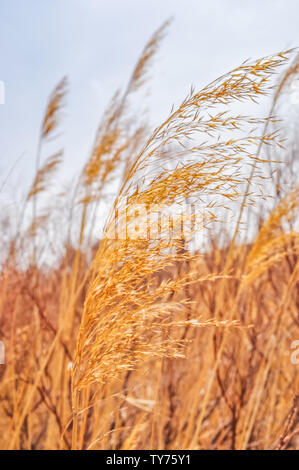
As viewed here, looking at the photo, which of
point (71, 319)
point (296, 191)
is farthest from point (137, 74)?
point (71, 319)

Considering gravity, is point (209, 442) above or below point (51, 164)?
below

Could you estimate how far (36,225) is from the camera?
74.7 inches

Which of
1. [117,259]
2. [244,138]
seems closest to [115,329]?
[117,259]

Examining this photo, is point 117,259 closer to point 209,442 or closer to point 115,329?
point 115,329

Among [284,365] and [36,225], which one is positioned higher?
[36,225]

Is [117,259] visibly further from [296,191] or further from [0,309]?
[0,309]

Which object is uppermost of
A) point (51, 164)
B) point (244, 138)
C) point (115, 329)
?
point (51, 164)

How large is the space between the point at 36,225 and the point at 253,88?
1.40 metres

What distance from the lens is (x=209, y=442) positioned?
1.93m
